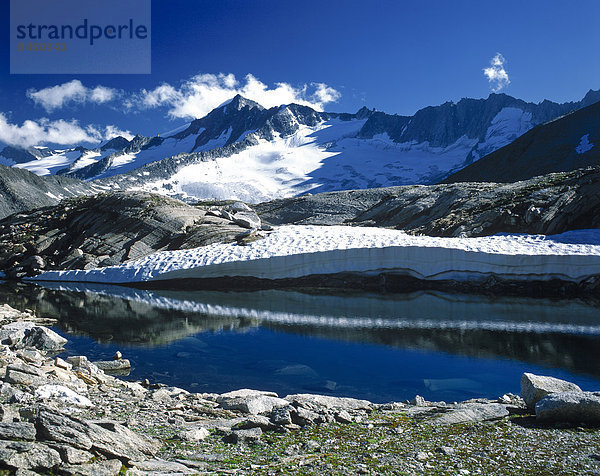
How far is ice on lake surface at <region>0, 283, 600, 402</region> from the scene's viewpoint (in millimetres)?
11414

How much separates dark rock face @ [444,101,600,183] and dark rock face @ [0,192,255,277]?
269ft

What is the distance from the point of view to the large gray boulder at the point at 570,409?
7016 millimetres

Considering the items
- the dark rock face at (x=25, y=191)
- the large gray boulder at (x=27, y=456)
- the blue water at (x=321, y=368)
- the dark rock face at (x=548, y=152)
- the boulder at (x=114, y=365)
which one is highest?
the dark rock face at (x=548, y=152)

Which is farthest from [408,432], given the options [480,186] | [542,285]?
[480,186]

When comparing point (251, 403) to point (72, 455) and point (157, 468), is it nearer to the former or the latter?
point (157, 468)

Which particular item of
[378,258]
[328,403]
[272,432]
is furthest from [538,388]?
[378,258]

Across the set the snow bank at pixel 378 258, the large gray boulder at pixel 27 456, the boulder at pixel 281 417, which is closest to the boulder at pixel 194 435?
the boulder at pixel 281 417

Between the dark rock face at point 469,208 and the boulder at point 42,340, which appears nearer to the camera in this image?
the boulder at point 42,340

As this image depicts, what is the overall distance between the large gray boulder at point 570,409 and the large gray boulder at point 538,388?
24.1 inches

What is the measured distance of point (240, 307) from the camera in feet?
71.6

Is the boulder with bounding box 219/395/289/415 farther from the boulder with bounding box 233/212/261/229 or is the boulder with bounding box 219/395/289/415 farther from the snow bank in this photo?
the boulder with bounding box 233/212/261/229

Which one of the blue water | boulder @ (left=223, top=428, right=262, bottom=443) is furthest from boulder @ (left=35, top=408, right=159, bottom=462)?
the blue water

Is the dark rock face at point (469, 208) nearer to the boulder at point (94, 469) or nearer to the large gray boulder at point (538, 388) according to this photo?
the large gray boulder at point (538, 388)

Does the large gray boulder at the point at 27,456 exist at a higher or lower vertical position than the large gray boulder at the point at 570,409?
higher
